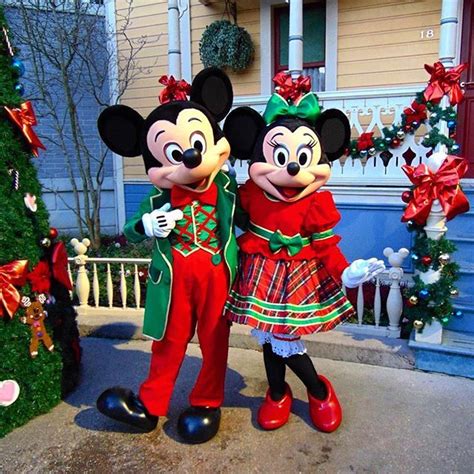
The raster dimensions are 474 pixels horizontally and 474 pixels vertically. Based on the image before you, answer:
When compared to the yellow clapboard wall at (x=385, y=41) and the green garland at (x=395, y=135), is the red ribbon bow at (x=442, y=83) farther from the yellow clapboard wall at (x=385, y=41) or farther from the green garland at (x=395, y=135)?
the yellow clapboard wall at (x=385, y=41)

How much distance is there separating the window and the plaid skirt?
522 cm

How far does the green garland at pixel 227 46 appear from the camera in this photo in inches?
274

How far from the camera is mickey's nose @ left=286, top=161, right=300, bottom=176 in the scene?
2289mm

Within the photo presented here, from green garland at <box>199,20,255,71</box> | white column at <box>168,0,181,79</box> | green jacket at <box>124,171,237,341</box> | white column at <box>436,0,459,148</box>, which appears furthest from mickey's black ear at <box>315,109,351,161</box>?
green garland at <box>199,20,255,71</box>

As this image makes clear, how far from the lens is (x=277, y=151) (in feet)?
7.98

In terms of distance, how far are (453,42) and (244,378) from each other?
432 cm

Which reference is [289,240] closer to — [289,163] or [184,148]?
[289,163]

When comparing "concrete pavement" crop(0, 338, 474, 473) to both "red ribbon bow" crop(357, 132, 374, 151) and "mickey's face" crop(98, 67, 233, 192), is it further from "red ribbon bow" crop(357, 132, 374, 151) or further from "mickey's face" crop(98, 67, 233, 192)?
"red ribbon bow" crop(357, 132, 374, 151)

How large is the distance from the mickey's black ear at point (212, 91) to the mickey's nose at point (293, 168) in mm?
559

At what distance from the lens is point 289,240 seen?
2.46 metres

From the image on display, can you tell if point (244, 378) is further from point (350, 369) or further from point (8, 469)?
point (8, 469)

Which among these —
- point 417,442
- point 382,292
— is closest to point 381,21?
point 382,292

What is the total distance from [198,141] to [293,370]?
1.37 meters

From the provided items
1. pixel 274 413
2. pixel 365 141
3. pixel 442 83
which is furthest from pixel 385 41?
pixel 274 413
